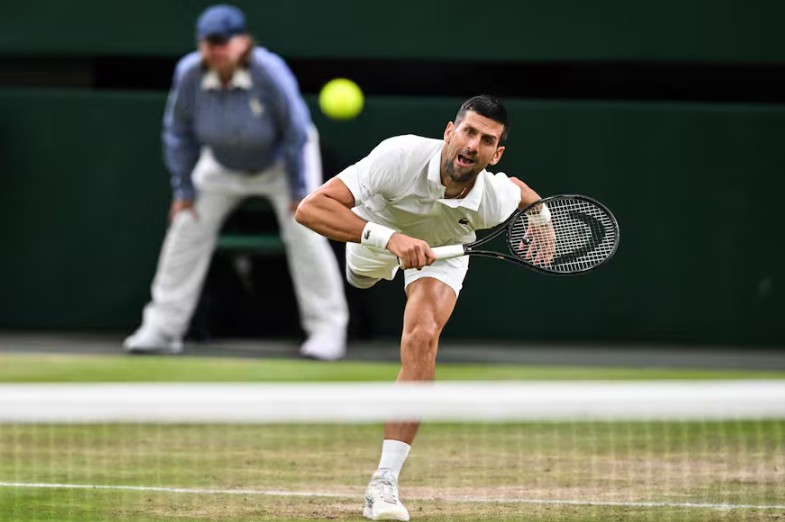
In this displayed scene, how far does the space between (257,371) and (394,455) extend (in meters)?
3.21

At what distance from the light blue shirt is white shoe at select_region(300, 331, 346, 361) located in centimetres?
78

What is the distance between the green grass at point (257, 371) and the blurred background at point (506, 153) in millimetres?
804

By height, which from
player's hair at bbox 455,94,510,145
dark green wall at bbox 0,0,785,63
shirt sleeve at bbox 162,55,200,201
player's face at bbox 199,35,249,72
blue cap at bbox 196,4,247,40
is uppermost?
dark green wall at bbox 0,0,785,63

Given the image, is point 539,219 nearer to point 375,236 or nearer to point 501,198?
point 501,198

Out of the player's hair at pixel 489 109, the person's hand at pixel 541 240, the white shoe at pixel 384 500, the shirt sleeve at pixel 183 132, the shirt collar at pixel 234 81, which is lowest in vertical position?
the white shoe at pixel 384 500

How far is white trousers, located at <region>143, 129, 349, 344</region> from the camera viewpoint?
7941 mm

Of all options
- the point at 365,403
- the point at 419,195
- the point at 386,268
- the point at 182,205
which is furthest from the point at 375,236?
the point at 182,205

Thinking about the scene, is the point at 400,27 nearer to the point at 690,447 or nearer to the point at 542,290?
the point at 542,290

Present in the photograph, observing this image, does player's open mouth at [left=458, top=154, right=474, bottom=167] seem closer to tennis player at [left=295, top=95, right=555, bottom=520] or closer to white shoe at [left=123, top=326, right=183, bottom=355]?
tennis player at [left=295, top=95, right=555, bottom=520]

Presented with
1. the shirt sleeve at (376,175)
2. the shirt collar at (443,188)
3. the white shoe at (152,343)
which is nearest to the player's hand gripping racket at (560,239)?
the shirt collar at (443,188)

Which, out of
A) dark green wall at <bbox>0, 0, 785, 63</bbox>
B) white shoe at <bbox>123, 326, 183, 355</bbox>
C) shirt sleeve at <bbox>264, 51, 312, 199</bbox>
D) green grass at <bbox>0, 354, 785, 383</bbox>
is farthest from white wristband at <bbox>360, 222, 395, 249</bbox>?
dark green wall at <bbox>0, 0, 785, 63</bbox>

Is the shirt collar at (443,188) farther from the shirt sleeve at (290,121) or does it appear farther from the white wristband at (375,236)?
the shirt sleeve at (290,121)

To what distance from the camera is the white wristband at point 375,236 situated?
433cm

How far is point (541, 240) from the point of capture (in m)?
4.80
